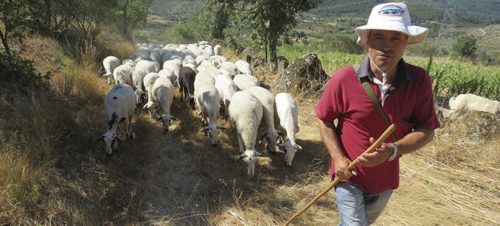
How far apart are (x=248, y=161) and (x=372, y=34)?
4.47m

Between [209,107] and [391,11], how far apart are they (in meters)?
6.08

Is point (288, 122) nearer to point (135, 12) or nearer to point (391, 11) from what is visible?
point (391, 11)

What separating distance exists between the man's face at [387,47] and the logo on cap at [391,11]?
5.0 inches

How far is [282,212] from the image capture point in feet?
20.1

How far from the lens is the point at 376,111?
296 cm

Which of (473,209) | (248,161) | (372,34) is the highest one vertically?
(372,34)

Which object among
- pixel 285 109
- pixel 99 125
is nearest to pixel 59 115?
pixel 99 125

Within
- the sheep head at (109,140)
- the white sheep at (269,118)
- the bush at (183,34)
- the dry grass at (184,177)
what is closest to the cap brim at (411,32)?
the dry grass at (184,177)

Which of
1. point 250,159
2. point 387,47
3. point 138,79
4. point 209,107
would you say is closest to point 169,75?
point 138,79

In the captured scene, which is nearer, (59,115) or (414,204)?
(414,204)

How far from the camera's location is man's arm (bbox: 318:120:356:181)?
303 cm

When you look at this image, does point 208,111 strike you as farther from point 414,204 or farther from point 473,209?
point 473,209

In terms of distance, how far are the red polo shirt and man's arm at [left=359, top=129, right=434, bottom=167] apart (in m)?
0.08

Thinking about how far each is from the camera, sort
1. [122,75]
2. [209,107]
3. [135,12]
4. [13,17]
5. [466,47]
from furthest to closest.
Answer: [466,47]
[135,12]
[122,75]
[209,107]
[13,17]
